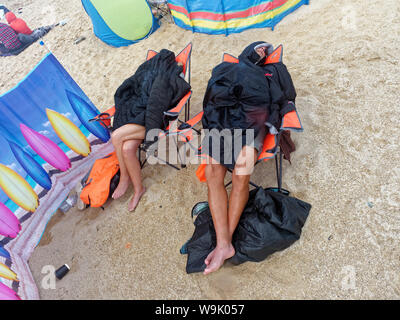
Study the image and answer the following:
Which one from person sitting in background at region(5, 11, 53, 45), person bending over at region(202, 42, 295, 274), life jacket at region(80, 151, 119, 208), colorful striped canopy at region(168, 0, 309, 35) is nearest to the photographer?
person bending over at region(202, 42, 295, 274)

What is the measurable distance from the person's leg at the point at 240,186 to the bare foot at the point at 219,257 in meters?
0.11

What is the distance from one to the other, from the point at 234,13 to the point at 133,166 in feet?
9.26

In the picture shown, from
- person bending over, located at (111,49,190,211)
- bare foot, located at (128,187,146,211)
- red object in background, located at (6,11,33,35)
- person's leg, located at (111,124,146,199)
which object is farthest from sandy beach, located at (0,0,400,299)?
red object in background, located at (6,11,33,35)

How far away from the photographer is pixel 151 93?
227 cm

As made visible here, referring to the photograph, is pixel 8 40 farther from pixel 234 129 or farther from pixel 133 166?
pixel 234 129

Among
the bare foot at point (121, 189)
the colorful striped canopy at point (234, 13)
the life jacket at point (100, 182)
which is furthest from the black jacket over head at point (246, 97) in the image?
the colorful striped canopy at point (234, 13)

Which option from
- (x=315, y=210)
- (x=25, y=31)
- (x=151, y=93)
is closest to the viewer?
(x=315, y=210)

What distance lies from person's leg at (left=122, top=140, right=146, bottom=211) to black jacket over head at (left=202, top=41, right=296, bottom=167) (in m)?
0.73

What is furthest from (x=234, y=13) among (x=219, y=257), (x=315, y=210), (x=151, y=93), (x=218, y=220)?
(x=219, y=257)

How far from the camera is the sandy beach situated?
1594 mm

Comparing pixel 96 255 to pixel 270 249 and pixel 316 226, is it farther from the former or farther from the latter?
pixel 316 226

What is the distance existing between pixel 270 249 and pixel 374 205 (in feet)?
2.66

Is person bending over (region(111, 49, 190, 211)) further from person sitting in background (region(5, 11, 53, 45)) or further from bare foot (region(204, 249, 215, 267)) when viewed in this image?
person sitting in background (region(5, 11, 53, 45))

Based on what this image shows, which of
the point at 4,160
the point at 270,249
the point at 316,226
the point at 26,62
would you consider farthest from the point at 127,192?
the point at 26,62
